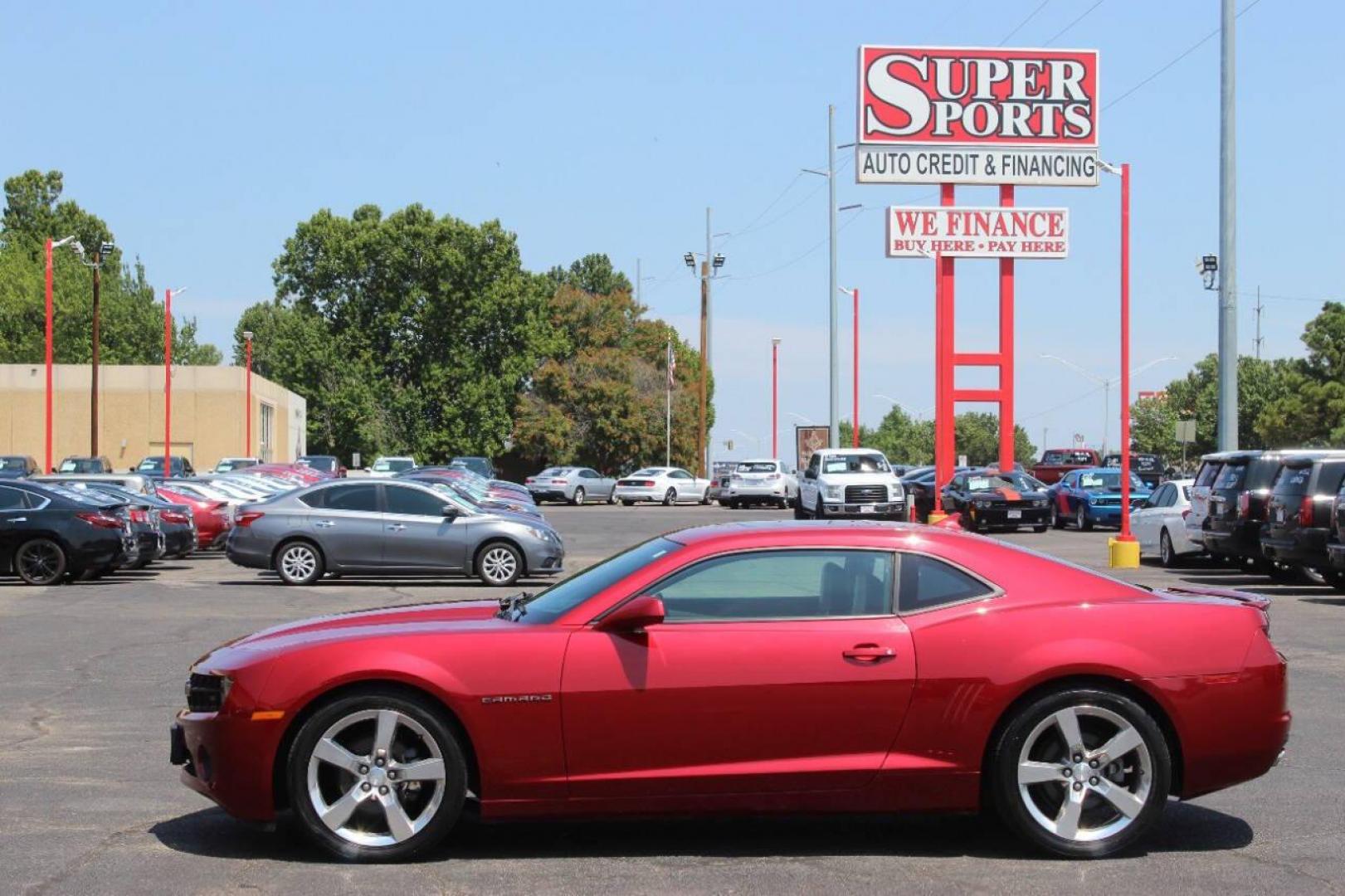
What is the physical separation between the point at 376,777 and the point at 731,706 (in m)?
1.47

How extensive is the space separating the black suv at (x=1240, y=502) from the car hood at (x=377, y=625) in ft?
55.2

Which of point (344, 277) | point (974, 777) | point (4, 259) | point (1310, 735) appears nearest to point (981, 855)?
point (974, 777)

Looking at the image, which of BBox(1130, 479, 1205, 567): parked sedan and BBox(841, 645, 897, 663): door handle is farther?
BBox(1130, 479, 1205, 567): parked sedan

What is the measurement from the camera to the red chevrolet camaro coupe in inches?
257

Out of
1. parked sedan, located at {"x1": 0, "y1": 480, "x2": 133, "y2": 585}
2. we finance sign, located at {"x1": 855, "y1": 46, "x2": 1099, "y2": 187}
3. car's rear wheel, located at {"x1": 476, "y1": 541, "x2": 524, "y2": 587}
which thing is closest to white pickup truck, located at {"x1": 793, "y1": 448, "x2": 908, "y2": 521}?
we finance sign, located at {"x1": 855, "y1": 46, "x2": 1099, "y2": 187}

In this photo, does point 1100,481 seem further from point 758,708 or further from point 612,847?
point 758,708

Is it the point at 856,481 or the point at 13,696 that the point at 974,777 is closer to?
the point at 13,696

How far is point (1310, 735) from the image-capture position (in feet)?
32.8

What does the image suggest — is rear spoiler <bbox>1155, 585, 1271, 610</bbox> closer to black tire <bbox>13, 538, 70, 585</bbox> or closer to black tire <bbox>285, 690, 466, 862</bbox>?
black tire <bbox>285, 690, 466, 862</bbox>

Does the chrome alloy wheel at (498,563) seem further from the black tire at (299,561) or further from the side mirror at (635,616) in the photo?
the side mirror at (635,616)

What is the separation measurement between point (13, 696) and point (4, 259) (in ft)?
290

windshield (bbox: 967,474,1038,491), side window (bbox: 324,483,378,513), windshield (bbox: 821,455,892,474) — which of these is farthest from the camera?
windshield (bbox: 821,455,892,474)

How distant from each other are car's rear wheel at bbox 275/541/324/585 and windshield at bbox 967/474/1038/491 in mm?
21710

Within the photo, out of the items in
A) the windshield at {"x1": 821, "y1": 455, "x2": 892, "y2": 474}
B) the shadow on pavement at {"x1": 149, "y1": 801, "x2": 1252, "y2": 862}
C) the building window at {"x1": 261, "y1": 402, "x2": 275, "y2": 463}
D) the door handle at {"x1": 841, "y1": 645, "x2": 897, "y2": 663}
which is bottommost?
the shadow on pavement at {"x1": 149, "y1": 801, "x2": 1252, "y2": 862}
